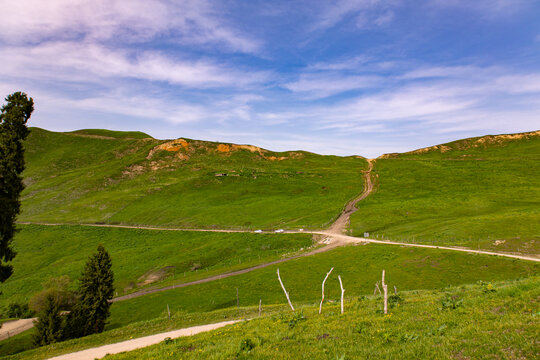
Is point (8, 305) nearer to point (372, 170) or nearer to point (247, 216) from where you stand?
point (247, 216)

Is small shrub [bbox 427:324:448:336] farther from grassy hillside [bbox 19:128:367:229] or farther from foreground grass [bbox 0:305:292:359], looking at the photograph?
grassy hillside [bbox 19:128:367:229]

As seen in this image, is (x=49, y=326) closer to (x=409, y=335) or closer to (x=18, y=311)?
(x=18, y=311)

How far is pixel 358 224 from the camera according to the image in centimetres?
8119

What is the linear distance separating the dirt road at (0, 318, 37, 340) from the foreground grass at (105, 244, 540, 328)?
14993 millimetres

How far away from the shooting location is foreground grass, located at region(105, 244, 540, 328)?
4047 centimetres

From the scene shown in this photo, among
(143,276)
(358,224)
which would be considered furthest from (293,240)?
(143,276)

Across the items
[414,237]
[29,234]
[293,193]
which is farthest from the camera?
[293,193]

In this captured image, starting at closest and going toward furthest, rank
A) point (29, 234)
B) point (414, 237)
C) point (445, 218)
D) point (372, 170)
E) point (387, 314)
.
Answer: point (387, 314), point (414, 237), point (445, 218), point (29, 234), point (372, 170)

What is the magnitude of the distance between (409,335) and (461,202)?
98.6 m

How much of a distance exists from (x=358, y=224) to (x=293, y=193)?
1987 inches

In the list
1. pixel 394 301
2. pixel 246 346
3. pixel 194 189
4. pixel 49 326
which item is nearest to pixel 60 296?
pixel 49 326

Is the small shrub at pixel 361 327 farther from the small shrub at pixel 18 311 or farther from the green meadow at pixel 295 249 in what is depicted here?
the small shrub at pixel 18 311

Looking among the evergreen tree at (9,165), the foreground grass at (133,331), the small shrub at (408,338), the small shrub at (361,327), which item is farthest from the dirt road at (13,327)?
the small shrub at (408,338)

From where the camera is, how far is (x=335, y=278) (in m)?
47.9
